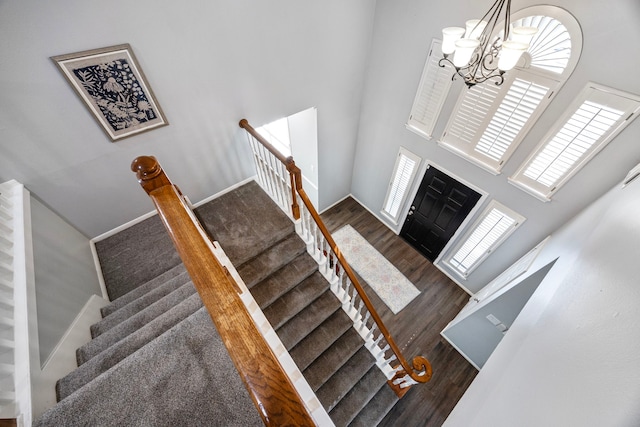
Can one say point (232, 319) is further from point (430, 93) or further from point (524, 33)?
point (430, 93)

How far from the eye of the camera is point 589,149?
2422 millimetres

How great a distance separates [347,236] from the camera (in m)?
5.27

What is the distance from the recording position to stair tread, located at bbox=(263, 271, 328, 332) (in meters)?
2.62

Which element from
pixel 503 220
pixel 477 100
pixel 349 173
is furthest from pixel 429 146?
pixel 349 173

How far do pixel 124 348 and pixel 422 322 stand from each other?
12.9ft

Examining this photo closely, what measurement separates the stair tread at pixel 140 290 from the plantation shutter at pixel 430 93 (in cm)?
360

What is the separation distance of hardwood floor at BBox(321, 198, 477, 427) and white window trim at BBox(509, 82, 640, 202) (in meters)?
2.22

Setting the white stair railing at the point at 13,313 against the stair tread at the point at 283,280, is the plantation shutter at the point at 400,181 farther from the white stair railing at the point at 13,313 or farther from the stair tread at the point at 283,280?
the white stair railing at the point at 13,313

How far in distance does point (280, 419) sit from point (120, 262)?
107 inches

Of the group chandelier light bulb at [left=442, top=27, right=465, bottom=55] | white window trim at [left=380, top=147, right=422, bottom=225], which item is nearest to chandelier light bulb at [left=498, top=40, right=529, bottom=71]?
chandelier light bulb at [left=442, top=27, right=465, bottom=55]

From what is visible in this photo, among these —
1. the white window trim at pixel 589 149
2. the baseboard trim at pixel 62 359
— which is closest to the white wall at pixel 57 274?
the baseboard trim at pixel 62 359

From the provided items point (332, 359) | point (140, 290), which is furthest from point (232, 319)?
point (332, 359)

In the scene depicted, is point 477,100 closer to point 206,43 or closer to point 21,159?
point 206,43

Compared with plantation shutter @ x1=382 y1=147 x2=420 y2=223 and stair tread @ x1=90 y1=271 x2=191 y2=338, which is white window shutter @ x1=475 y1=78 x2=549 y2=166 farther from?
stair tread @ x1=90 y1=271 x2=191 y2=338
